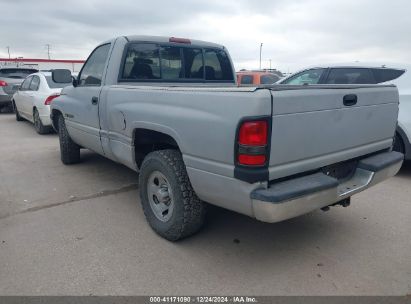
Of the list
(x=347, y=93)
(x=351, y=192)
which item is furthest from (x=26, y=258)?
(x=347, y=93)

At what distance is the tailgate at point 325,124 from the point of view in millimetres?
2384

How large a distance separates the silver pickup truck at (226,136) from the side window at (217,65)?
0.31 metres

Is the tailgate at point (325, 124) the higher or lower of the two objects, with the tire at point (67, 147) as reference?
higher

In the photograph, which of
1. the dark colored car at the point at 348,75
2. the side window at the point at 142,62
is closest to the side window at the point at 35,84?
the side window at the point at 142,62

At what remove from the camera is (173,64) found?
441cm

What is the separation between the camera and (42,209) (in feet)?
13.2

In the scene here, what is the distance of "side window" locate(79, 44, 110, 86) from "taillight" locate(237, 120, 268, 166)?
2573 mm

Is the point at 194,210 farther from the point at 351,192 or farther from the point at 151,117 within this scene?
the point at 351,192

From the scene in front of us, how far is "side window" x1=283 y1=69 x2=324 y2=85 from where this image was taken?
615cm

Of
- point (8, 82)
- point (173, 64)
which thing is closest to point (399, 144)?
point (173, 64)

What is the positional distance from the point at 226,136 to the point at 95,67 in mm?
2838

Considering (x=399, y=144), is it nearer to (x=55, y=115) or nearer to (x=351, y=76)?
(x=351, y=76)

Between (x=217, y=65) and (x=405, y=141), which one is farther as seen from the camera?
(x=405, y=141)

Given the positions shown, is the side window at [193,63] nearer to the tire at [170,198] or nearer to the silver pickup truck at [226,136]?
the silver pickup truck at [226,136]
